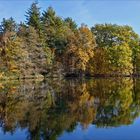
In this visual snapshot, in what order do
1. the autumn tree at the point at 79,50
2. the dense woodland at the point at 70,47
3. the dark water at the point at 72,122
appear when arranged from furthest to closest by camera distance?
the autumn tree at the point at 79,50 → the dense woodland at the point at 70,47 → the dark water at the point at 72,122

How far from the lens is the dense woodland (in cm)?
5684

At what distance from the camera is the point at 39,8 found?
218 ft

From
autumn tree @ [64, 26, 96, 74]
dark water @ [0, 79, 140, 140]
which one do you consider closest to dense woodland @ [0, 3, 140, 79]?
autumn tree @ [64, 26, 96, 74]

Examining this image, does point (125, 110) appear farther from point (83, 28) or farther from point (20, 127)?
point (83, 28)

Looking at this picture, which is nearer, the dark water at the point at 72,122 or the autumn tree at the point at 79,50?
the dark water at the point at 72,122

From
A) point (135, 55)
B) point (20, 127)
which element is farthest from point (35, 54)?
point (20, 127)

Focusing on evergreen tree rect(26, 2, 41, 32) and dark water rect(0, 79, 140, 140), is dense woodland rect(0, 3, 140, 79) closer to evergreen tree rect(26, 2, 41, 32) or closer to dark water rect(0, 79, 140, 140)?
evergreen tree rect(26, 2, 41, 32)

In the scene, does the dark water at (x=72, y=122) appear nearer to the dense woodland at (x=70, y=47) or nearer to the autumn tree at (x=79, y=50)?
the dense woodland at (x=70, y=47)

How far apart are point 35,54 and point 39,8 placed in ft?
44.6

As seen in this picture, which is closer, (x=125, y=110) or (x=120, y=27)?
(x=125, y=110)

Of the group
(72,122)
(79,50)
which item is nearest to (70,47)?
(79,50)

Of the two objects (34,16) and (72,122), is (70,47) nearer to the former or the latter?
(34,16)

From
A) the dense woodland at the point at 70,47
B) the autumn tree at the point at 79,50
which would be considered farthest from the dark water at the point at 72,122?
the autumn tree at the point at 79,50

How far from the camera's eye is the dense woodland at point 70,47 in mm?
56844
